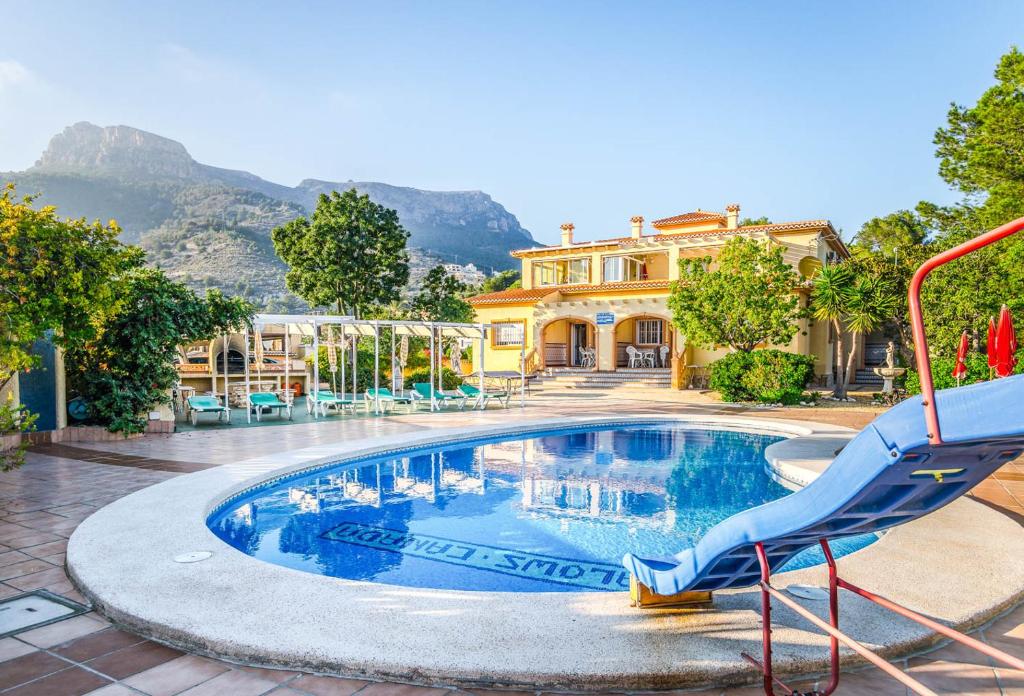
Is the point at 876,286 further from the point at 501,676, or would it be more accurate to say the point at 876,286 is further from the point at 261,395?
the point at 501,676

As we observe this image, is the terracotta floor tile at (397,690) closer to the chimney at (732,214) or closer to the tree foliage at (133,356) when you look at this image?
the tree foliage at (133,356)

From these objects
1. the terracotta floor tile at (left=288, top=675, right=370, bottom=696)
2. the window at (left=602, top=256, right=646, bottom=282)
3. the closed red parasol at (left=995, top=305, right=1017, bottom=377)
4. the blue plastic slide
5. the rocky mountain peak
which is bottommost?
the terracotta floor tile at (left=288, top=675, right=370, bottom=696)

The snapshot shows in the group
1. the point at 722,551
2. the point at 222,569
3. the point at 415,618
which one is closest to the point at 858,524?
the point at 722,551

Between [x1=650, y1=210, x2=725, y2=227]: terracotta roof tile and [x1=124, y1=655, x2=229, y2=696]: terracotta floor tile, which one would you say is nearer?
[x1=124, y1=655, x2=229, y2=696]: terracotta floor tile

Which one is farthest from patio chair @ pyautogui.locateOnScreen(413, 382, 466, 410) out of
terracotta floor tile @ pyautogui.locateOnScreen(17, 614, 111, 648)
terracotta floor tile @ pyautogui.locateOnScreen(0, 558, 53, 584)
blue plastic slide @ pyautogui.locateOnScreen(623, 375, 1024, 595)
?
blue plastic slide @ pyautogui.locateOnScreen(623, 375, 1024, 595)

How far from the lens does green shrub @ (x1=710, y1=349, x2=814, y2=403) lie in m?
18.2

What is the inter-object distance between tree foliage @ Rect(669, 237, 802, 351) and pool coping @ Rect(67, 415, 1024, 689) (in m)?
13.9

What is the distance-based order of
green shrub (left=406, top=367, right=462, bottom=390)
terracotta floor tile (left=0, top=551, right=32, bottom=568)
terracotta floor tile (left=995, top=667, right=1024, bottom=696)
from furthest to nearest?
green shrub (left=406, top=367, right=462, bottom=390) → terracotta floor tile (left=0, top=551, right=32, bottom=568) → terracotta floor tile (left=995, top=667, right=1024, bottom=696)

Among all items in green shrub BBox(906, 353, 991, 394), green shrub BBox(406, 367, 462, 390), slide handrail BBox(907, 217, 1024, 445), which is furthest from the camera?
green shrub BBox(406, 367, 462, 390)

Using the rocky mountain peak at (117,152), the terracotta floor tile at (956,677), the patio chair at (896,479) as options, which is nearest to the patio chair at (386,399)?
the patio chair at (896,479)

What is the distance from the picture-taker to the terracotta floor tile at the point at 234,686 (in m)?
3.04

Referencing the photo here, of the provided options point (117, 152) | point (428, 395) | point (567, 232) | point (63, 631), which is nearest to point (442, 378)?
point (428, 395)

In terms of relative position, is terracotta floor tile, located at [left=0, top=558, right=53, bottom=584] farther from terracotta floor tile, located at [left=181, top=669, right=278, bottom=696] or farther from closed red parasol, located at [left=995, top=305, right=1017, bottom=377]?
closed red parasol, located at [left=995, top=305, right=1017, bottom=377]

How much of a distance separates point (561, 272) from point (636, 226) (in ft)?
14.3
